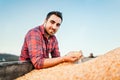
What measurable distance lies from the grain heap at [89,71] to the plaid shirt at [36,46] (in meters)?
0.24

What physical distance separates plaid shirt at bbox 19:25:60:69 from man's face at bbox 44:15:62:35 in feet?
0.37

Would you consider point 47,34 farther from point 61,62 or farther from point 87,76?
point 87,76

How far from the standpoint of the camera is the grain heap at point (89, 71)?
3219 millimetres

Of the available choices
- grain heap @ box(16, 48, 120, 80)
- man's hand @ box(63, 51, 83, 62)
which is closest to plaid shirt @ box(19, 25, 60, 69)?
grain heap @ box(16, 48, 120, 80)

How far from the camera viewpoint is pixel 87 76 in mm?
3354

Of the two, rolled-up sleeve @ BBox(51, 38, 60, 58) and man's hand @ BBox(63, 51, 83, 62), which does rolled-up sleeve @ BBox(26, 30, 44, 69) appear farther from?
rolled-up sleeve @ BBox(51, 38, 60, 58)

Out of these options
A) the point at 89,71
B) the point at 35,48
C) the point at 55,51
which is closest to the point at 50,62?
the point at 35,48

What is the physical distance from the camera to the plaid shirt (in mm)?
4262

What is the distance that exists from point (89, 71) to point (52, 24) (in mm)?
1717

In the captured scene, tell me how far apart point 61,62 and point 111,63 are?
3.57ft

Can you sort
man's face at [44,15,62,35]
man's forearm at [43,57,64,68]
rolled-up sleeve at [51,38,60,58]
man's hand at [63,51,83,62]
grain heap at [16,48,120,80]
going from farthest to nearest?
1. rolled-up sleeve at [51,38,60,58]
2. man's face at [44,15,62,35]
3. man's hand at [63,51,83,62]
4. man's forearm at [43,57,64,68]
5. grain heap at [16,48,120,80]

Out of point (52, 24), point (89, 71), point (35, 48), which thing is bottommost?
point (89, 71)

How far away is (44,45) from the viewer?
479 cm

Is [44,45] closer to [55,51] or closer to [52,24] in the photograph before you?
[52,24]
